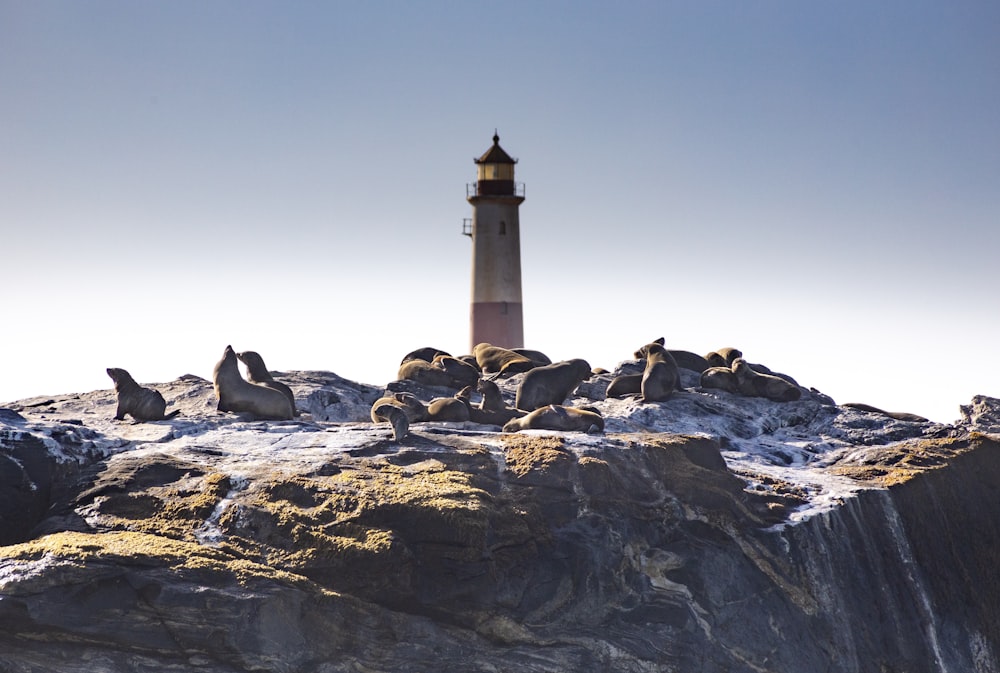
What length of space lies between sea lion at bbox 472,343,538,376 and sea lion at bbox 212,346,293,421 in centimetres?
643

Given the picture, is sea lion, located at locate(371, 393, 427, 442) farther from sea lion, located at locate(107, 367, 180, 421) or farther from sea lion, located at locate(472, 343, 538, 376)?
sea lion, located at locate(472, 343, 538, 376)

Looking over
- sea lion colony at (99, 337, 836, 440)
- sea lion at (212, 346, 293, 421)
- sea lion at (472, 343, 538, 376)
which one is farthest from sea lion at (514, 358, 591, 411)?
sea lion at (212, 346, 293, 421)

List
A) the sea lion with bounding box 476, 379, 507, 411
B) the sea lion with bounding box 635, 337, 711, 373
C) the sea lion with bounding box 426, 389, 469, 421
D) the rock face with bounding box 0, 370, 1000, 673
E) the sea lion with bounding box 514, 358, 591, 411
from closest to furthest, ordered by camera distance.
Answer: the rock face with bounding box 0, 370, 1000, 673 < the sea lion with bounding box 426, 389, 469, 421 < the sea lion with bounding box 476, 379, 507, 411 < the sea lion with bounding box 514, 358, 591, 411 < the sea lion with bounding box 635, 337, 711, 373

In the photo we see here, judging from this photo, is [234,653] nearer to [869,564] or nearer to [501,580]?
[501,580]

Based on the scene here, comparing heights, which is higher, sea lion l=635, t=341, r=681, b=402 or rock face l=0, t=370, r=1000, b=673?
sea lion l=635, t=341, r=681, b=402

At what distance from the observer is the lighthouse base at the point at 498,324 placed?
37.2 m

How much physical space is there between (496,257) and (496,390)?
790 inches

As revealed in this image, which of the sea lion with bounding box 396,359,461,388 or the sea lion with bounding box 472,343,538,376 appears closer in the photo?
the sea lion with bounding box 396,359,461,388

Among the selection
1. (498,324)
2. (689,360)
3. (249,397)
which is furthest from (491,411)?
(498,324)

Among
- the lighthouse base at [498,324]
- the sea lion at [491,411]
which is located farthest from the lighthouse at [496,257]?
the sea lion at [491,411]

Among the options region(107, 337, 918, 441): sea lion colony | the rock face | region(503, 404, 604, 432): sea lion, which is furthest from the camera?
region(107, 337, 918, 441): sea lion colony

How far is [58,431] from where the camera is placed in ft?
46.8

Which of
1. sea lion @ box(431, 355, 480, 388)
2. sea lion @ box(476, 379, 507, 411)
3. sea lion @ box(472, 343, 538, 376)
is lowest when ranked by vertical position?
sea lion @ box(476, 379, 507, 411)

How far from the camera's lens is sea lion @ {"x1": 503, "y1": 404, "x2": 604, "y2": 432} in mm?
15758
